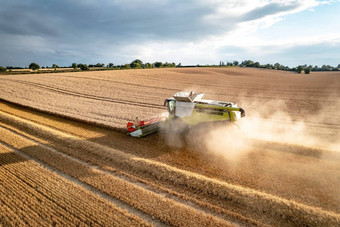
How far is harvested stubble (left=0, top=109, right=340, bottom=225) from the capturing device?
5098 millimetres

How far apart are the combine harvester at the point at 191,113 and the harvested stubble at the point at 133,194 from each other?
3548 mm

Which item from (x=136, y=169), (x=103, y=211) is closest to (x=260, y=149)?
(x=136, y=169)

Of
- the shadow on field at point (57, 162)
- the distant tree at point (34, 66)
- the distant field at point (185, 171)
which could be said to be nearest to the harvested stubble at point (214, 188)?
the distant field at point (185, 171)

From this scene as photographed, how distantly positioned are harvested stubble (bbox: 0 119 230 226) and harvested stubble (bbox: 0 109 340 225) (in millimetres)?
664

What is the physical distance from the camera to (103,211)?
544 centimetres

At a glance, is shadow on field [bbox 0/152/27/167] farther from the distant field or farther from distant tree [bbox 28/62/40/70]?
distant tree [bbox 28/62/40/70]

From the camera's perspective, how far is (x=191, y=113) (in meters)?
9.52

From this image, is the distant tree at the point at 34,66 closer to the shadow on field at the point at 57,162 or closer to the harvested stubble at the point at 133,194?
the shadow on field at the point at 57,162

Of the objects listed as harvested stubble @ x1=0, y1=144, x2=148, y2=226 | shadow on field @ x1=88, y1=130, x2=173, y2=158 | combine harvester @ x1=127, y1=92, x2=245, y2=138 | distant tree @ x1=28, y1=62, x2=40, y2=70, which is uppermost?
distant tree @ x1=28, y1=62, x2=40, y2=70

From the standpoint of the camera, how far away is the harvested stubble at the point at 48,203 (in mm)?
5195

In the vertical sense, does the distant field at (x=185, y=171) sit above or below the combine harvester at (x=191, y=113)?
below

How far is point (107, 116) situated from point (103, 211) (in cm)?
960

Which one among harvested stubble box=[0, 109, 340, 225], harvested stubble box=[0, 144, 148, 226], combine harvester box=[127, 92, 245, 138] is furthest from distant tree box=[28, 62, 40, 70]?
harvested stubble box=[0, 144, 148, 226]

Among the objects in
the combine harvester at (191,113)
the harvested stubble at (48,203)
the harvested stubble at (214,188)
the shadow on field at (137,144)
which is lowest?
the harvested stubble at (48,203)
